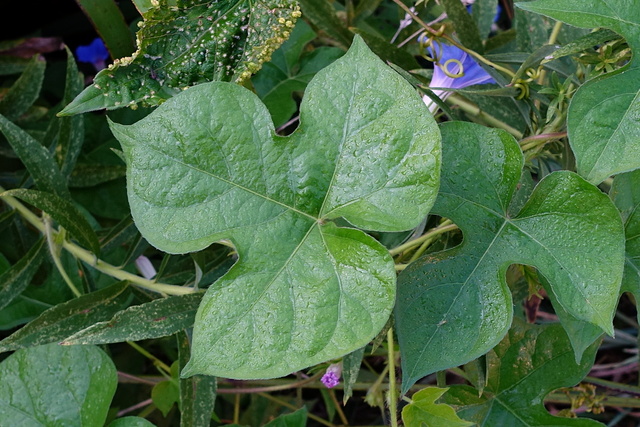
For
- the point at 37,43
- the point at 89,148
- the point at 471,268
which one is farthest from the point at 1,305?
the point at 471,268

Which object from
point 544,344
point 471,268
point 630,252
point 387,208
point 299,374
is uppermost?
point 387,208

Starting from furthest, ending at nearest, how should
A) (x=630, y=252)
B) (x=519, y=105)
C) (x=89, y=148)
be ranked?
(x=89, y=148), (x=519, y=105), (x=630, y=252)

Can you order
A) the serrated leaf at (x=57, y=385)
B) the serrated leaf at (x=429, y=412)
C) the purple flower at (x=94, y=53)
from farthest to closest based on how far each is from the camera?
1. the purple flower at (x=94, y=53)
2. the serrated leaf at (x=57, y=385)
3. the serrated leaf at (x=429, y=412)

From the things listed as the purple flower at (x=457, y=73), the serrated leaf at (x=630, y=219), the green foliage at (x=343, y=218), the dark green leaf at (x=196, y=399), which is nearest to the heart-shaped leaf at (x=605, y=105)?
the green foliage at (x=343, y=218)

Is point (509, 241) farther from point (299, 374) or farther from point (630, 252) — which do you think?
point (299, 374)

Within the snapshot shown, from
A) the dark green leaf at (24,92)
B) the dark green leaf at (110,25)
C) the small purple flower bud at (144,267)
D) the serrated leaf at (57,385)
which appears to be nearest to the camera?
the serrated leaf at (57,385)

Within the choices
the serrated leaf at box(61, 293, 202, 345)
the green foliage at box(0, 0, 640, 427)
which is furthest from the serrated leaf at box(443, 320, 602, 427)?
the serrated leaf at box(61, 293, 202, 345)

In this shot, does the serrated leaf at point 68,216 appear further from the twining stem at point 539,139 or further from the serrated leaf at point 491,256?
the twining stem at point 539,139

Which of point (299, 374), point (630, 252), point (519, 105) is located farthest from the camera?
point (299, 374)
